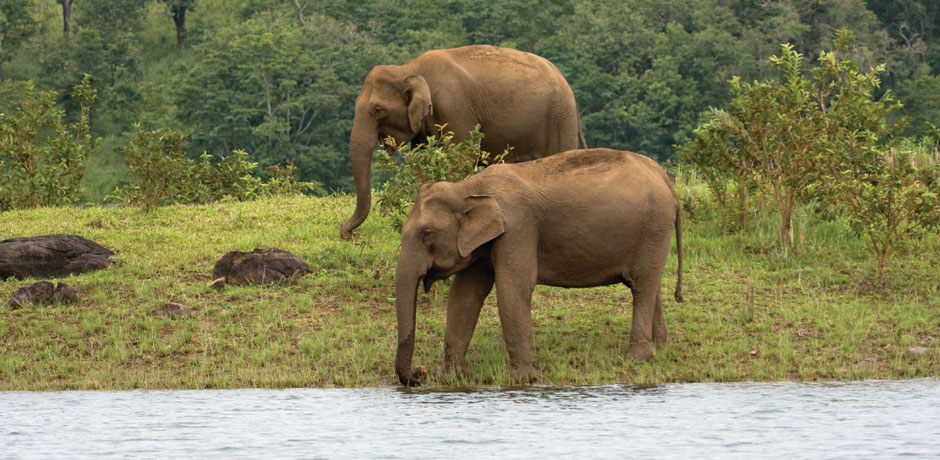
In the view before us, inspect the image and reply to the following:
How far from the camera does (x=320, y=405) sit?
11.1m

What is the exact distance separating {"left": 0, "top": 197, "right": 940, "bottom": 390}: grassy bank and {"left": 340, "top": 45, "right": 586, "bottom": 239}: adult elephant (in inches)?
57.4

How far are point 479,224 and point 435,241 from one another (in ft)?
1.39

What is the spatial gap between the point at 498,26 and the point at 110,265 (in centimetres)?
4561

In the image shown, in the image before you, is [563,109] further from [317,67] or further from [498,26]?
[498,26]

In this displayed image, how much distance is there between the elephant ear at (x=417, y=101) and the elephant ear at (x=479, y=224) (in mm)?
4513

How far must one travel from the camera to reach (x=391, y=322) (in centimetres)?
1397

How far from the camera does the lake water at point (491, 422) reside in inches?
363

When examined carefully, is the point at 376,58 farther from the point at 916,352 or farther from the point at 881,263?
the point at 916,352

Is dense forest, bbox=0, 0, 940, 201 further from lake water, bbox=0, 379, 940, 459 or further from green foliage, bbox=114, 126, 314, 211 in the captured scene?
lake water, bbox=0, 379, 940, 459

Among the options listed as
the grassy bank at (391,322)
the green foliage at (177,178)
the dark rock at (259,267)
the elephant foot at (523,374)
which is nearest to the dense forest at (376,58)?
the green foliage at (177,178)

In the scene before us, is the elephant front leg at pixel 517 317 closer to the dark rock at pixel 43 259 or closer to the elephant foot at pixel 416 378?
the elephant foot at pixel 416 378

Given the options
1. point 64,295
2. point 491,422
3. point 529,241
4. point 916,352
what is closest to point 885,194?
point 916,352

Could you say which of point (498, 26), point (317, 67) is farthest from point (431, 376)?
point (498, 26)

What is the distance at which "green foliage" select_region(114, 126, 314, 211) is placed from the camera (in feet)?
66.1
